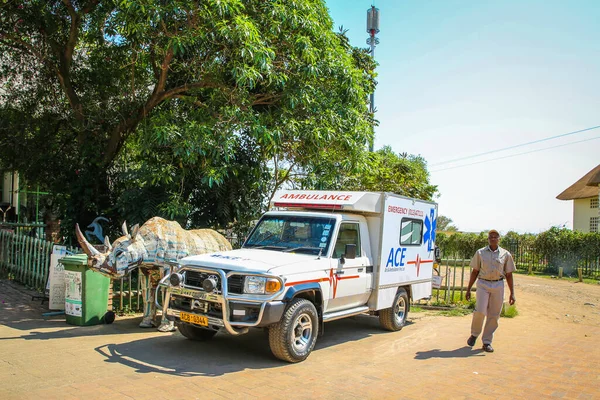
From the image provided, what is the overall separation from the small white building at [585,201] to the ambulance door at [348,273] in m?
27.1

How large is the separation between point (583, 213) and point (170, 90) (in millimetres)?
30382

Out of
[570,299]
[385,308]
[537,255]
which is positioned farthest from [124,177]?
[537,255]

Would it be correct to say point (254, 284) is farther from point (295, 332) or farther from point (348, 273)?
point (348, 273)

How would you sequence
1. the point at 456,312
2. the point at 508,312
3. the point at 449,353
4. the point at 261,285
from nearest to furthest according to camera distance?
the point at 261,285
the point at 449,353
the point at 508,312
the point at 456,312

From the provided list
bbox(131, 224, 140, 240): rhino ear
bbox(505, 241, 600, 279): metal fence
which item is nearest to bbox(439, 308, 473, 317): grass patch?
bbox(131, 224, 140, 240): rhino ear

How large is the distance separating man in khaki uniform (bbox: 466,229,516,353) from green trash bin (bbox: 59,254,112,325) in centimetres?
632

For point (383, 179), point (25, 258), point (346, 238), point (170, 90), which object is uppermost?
point (170, 90)

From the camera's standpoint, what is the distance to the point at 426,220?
10352mm

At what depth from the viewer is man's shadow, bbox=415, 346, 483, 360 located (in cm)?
755

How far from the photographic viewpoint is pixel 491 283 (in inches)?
316

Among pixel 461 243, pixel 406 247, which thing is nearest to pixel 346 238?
pixel 406 247

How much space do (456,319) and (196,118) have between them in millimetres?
7359

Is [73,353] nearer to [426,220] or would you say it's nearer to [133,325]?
[133,325]

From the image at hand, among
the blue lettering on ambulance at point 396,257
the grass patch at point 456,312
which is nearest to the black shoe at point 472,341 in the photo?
the blue lettering on ambulance at point 396,257
